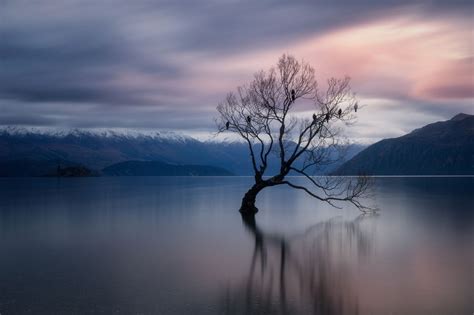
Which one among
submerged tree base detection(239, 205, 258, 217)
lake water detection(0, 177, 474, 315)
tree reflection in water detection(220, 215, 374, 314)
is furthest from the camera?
submerged tree base detection(239, 205, 258, 217)

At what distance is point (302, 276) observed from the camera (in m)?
14.9

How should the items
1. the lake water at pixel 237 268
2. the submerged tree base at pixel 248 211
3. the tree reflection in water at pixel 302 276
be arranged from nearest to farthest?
the tree reflection in water at pixel 302 276, the lake water at pixel 237 268, the submerged tree base at pixel 248 211

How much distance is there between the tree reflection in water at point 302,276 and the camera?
1162 centimetres

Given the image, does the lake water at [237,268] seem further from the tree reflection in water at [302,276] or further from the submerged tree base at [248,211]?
the submerged tree base at [248,211]

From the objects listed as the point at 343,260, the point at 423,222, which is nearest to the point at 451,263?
the point at 343,260

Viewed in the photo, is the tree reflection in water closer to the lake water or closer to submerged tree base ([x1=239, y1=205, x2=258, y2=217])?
the lake water

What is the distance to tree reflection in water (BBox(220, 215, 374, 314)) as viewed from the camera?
38.1 feet

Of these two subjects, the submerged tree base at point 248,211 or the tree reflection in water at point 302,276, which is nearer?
the tree reflection in water at point 302,276

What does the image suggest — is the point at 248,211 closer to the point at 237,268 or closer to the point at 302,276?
the point at 237,268

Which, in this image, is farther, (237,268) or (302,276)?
(237,268)

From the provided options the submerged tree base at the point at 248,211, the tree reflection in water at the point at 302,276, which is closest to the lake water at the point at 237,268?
the tree reflection in water at the point at 302,276

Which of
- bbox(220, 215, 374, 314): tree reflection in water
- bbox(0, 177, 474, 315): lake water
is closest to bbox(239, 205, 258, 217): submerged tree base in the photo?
bbox(0, 177, 474, 315): lake water

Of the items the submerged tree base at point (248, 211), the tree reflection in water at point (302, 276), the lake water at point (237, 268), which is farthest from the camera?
the submerged tree base at point (248, 211)

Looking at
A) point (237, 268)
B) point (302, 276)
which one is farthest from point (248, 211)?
point (302, 276)
